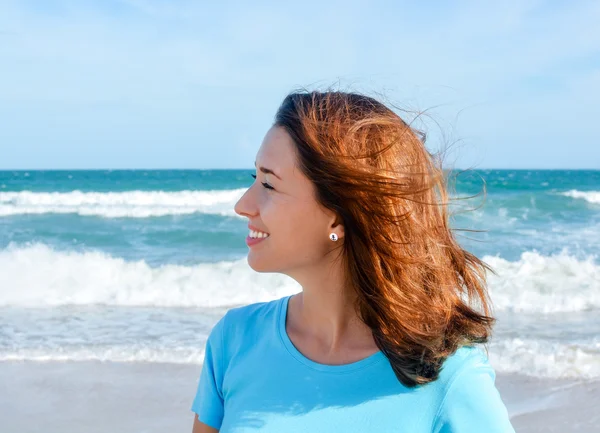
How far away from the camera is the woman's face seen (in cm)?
160

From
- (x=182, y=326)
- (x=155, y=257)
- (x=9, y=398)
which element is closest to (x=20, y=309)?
(x=182, y=326)

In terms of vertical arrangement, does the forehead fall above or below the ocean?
above

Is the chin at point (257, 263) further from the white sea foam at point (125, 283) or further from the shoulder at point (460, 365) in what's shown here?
the white sea foam at point (125, 283)

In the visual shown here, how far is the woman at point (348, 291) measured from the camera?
1466 mm

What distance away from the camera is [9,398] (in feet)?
15.9

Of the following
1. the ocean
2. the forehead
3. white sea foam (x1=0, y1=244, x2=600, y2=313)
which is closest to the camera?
the forehead

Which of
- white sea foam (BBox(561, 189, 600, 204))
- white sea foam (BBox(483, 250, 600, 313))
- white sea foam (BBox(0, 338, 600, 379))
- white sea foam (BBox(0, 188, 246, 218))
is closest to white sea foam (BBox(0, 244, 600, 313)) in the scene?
white sea foam (BBox(483, 250, 600, 313))

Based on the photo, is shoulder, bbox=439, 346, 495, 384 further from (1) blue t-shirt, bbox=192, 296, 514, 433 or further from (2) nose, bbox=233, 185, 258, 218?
(2) nose, bbox=233, 185, 258, 218

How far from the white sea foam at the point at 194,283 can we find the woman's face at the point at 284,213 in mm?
6987

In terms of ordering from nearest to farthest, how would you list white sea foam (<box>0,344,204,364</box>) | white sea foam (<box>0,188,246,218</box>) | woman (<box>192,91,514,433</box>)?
woman (<box>192,91,514,433</box>) → white sea foam (<box>0,344,204,364</box>) → white sea foam (<box>0,188,246,218</box>)

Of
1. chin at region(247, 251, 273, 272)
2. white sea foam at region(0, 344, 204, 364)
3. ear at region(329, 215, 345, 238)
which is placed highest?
ear at region(329, 215, 345, 238)

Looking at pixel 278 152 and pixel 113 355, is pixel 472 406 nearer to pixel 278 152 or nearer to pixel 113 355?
pixel 278 152

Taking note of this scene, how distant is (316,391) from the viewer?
5.00 ft

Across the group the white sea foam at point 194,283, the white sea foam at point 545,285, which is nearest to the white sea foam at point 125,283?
the white sea foam at point 194,283
